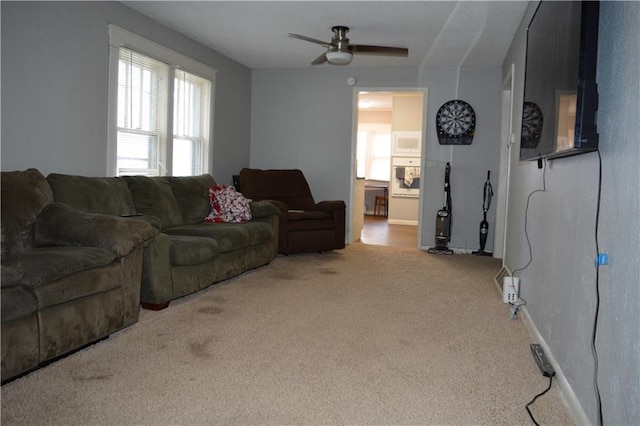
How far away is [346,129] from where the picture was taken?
696 cm

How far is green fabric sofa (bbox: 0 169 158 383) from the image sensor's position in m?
2.27

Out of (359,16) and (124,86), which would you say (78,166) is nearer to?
(124,86)

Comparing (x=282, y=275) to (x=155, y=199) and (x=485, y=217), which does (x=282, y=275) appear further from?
(x=485, y=217)

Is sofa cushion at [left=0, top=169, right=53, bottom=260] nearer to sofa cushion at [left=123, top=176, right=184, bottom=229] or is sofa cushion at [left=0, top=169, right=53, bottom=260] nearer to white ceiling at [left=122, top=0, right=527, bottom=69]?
sofa cushion at [left=123, top=176, right=184, bottom=229]

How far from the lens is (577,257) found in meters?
2.18

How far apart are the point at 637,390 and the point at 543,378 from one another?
3.67 ft

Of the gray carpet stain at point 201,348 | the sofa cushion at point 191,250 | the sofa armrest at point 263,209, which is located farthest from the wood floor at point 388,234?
the gray carpet stain at point 201,348

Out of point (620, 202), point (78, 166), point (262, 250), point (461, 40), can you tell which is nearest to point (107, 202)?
point (78, 166)

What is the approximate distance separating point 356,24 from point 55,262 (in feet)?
11.3

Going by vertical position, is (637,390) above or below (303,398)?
above

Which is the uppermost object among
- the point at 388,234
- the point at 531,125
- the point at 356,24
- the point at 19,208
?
the point at 356,24

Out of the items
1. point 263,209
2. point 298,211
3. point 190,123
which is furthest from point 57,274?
point 298,211

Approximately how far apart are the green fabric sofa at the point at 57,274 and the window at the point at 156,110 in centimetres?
145

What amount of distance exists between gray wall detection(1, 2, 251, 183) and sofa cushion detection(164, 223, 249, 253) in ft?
2.74
